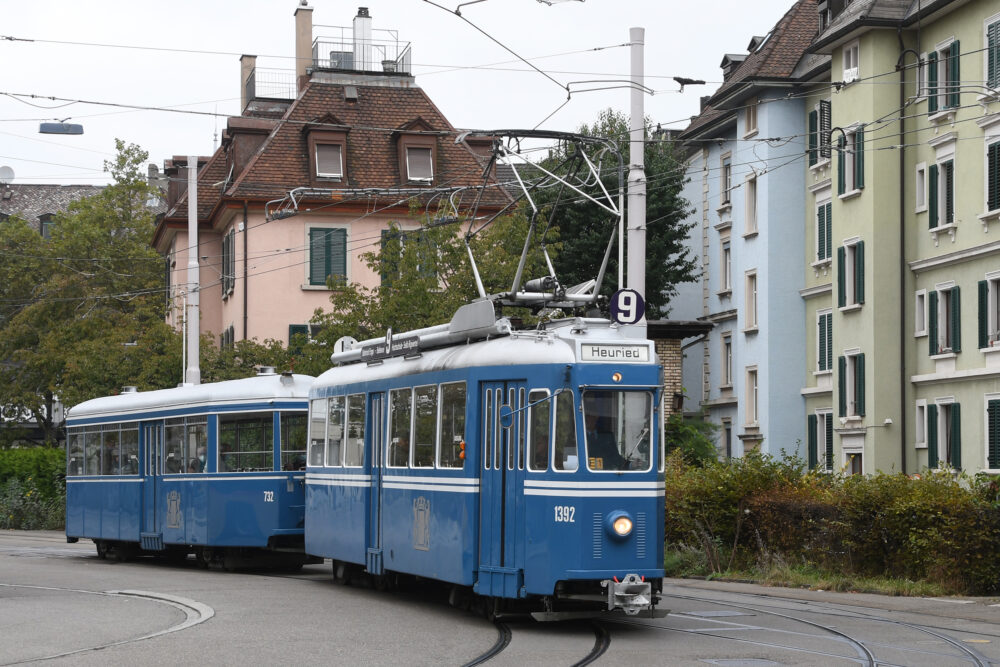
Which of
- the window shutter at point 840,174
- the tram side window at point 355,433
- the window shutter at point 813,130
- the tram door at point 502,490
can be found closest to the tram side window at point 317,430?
the tram side window at point 355,433

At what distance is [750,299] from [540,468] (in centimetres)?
3081

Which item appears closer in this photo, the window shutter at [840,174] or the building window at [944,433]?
the building window at [944,433]

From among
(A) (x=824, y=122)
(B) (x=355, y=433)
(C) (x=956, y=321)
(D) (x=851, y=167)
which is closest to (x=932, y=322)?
(C) (x=956, y=321)

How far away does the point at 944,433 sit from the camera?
33.9 m

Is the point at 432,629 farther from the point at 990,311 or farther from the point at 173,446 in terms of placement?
the point at 990,311

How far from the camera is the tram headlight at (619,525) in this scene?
1475cm

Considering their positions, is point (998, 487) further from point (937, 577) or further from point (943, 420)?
point (943, 420)

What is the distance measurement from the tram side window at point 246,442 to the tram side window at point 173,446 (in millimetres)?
1249

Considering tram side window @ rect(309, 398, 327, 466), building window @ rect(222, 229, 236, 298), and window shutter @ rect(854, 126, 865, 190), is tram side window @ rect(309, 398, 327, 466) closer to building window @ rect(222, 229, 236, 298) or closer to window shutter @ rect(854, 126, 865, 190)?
window shutter @ rect(854, 126, 865, 190)

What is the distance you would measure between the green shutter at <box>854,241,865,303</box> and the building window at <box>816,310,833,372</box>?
111 inches

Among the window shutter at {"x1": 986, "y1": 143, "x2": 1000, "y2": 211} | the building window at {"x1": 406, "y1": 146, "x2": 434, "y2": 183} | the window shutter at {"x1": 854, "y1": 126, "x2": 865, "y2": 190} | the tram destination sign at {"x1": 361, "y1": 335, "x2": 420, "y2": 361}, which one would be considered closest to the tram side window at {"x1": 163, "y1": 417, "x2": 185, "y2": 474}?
the tram destination sign at {"x1": 361, "y1": 335, "x2": 420, "y2": 361}

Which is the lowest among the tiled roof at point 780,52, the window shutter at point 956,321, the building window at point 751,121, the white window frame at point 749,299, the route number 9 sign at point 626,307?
the route number 9 sign at point 626,307

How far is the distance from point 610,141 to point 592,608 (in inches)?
336

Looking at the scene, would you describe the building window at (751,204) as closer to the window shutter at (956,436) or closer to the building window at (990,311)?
the window shutter at (956,436)
